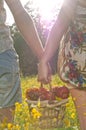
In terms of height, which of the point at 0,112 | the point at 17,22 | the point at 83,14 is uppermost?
the point at 83,14

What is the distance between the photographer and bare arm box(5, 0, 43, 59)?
3785mm

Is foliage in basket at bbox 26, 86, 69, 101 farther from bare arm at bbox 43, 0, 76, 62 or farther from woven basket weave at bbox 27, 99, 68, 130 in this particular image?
bare arm at bbox 43, 0, 76, 62

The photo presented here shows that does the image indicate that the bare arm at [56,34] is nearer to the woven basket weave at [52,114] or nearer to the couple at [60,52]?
the couple at [60,52]

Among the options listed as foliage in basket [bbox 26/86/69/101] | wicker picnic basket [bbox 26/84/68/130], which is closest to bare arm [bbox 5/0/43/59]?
foliage in basket [bbox 26/86/69/101]

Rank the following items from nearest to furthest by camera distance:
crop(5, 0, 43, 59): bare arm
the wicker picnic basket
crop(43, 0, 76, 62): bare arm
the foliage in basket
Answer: crop(43, 0, 76, 62): bare arm → crop(5, 0, 43, 59): bare arm → the foliage in basket → the wicker picnic basket

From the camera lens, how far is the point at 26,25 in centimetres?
383

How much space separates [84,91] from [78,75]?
0.38 feet

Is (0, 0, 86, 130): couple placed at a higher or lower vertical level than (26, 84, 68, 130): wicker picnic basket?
higher

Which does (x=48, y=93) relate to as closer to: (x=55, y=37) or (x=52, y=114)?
(x=52, y=114)

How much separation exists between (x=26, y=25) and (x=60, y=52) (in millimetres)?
431

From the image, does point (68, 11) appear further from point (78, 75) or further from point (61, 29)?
point (78, 75)

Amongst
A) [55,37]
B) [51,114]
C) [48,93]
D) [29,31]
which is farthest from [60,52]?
[51,114]

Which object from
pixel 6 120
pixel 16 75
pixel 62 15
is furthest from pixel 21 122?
pixel 62 15

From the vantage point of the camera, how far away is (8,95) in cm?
373
